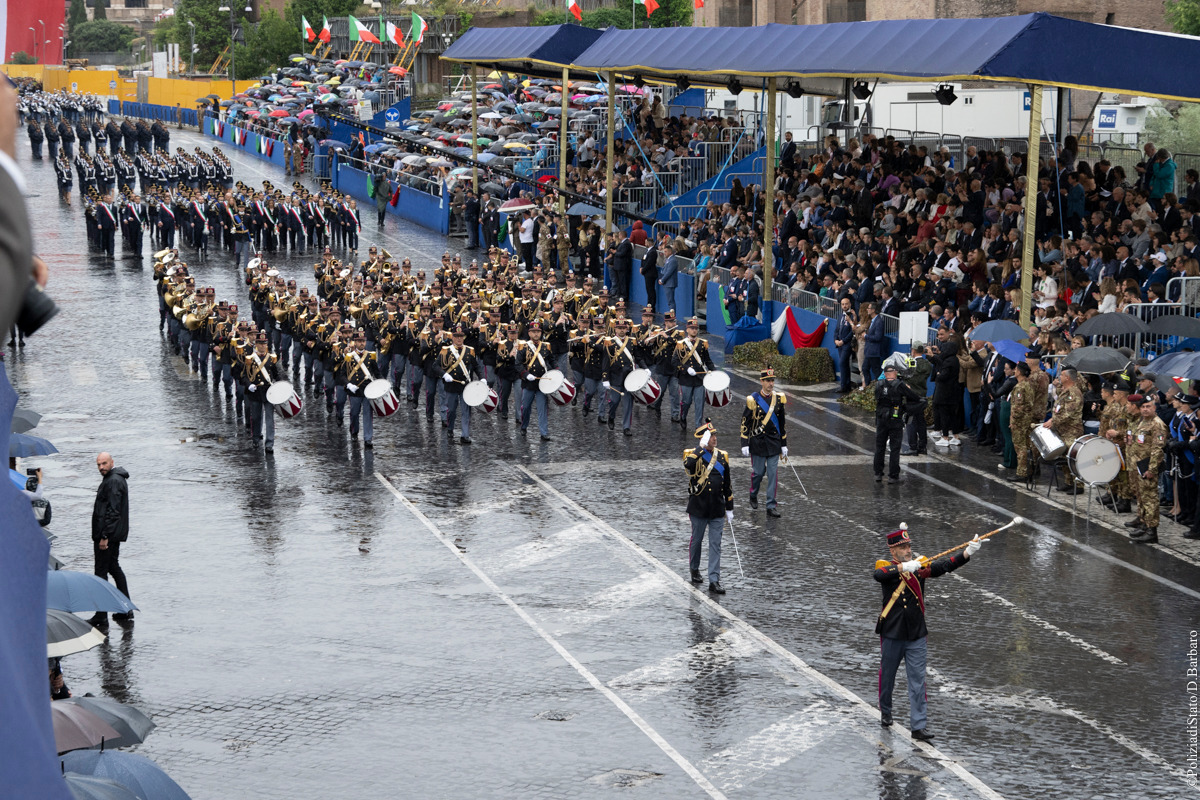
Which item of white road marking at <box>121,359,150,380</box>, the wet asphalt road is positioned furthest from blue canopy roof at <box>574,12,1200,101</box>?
white road marking at <box>121,359,150,380</box>

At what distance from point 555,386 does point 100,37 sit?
155455 millimetres

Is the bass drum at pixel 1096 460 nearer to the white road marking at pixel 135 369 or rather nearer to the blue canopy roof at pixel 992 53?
the blue canopy roof at pixel 992 53

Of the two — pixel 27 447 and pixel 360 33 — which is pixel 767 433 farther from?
pixel 360 33

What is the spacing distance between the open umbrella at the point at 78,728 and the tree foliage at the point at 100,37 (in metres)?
165

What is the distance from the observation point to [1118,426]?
56.1ft

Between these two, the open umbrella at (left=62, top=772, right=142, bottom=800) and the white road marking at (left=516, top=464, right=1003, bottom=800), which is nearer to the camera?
the open umbrella at (left=62, top=772, right=142, bottom=800)

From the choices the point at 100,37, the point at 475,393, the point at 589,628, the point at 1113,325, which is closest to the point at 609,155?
the point at 475,393

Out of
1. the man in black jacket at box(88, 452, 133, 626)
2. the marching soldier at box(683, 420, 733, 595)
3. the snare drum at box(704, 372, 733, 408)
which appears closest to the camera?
the man in black jacket at box(88, 452, 133, 626)

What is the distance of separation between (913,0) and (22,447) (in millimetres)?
36340

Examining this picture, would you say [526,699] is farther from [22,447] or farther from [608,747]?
[22,447]

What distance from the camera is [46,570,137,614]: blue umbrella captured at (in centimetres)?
1050

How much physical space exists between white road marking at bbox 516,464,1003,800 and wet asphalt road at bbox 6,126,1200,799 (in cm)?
4

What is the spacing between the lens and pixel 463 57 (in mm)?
42688

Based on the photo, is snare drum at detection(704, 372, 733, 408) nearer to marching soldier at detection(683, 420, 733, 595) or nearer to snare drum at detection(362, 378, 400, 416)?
snare drum at detection(362, 378, 400, 416)
